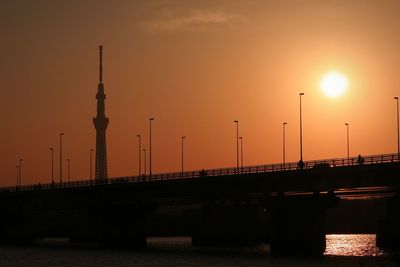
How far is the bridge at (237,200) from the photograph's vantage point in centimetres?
12400

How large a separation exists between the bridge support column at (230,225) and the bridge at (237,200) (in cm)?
18

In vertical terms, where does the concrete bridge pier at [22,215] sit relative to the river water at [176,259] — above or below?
above

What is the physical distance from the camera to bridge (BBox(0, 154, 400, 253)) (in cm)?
12400

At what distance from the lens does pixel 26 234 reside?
199000mm

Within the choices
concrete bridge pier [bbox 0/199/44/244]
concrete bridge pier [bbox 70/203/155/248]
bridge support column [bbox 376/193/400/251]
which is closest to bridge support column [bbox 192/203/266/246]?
concrete bridge pier [bbox 70/203/155/248]

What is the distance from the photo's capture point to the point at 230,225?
561 feet

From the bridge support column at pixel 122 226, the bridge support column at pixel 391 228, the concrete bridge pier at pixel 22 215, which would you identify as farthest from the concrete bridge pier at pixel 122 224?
the bridge support column at pixel 391 228

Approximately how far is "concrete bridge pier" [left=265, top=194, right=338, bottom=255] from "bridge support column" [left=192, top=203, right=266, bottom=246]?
36.0 m

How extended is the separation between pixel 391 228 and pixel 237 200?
3265cm

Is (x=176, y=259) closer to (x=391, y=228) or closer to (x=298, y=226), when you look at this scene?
(x=298, y=226)

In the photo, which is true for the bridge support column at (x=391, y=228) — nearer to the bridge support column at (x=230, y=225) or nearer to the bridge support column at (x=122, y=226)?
the bridge support column at (x=230, y=225)

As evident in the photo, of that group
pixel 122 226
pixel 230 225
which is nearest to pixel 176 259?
pixel 122 226

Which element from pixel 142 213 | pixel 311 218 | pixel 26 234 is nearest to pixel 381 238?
pixel 311 218

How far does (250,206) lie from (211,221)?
7.62 meters
